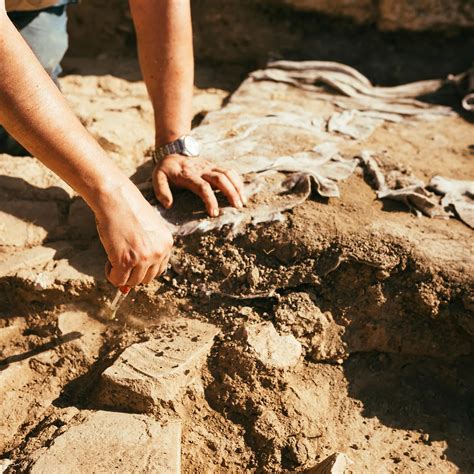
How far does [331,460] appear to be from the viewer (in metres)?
1.61

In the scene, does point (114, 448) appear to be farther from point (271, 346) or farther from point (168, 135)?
point (168, 135)

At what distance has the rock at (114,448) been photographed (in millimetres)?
1601

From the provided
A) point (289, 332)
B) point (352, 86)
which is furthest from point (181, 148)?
point (352, 86)

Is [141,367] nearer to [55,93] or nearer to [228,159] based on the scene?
[55,93]

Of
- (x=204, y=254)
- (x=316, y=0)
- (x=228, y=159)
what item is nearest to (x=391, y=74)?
(x=316, y=0)

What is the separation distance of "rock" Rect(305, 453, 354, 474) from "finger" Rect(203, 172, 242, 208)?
879 millimetres

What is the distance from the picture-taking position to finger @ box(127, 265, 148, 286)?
166 centimetres

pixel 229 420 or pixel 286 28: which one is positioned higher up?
pixel 286 28

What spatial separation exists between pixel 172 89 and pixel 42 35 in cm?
85

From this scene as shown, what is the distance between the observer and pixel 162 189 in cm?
217

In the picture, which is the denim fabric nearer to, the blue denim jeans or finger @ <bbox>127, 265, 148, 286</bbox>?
the blue denim jeans

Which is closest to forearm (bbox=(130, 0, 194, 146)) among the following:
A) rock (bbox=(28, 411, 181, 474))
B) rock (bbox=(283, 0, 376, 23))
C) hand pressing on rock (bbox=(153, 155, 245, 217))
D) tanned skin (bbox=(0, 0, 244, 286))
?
hand pressing on rock (bbox=(153, 155, 245, 217))

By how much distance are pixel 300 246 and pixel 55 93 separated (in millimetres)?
888

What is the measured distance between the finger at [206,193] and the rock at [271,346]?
16.1 inches
